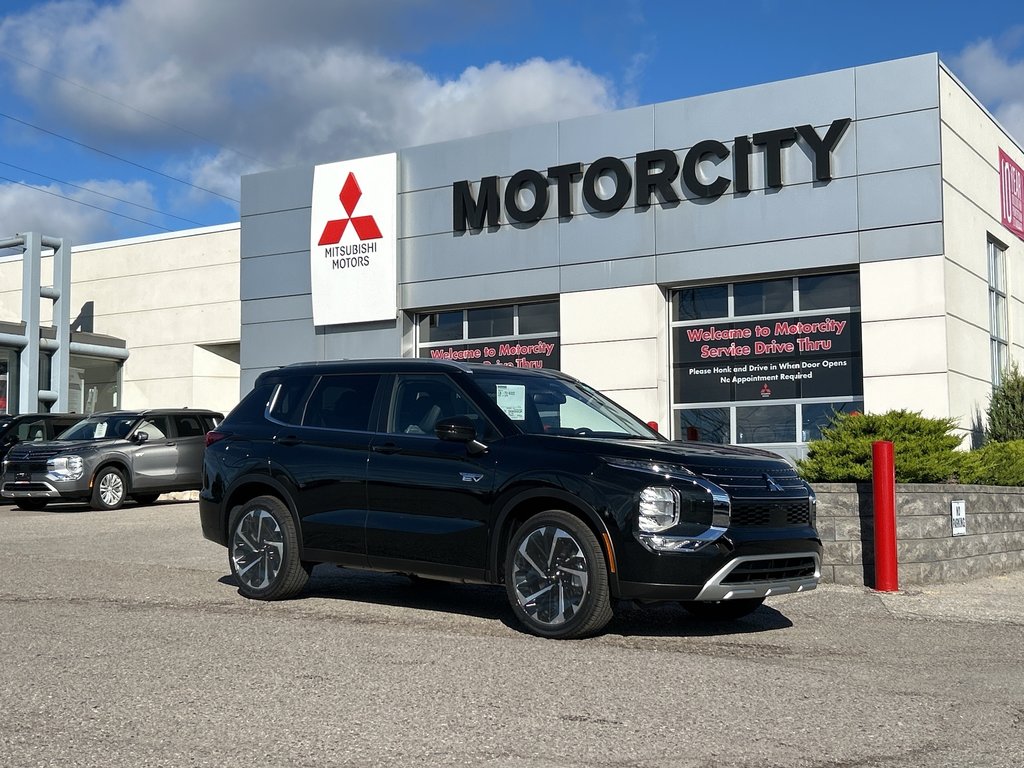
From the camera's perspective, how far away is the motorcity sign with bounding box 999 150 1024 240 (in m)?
20.2

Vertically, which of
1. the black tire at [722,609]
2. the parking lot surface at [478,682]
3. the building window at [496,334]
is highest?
the building window at [496,334]

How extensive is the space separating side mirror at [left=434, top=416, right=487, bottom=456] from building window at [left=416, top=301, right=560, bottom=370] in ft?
42.2

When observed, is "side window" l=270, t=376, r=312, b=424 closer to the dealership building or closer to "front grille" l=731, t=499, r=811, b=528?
"front grille" l=731, t=499, r=811, b=528

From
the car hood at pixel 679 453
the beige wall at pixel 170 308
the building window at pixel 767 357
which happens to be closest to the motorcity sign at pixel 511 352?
the building window at pixel 767 357

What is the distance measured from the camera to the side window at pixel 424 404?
8.60 metres

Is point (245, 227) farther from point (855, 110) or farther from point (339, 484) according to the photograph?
point (339, 484)

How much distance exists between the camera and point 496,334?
21.9 metres

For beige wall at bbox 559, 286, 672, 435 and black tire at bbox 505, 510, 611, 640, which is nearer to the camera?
black tire at bbox 505, 510, 611, 640

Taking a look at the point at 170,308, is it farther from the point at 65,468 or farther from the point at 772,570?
the point at 772,570

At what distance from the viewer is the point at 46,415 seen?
76.0ft

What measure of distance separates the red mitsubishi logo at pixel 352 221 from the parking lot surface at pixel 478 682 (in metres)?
13.3

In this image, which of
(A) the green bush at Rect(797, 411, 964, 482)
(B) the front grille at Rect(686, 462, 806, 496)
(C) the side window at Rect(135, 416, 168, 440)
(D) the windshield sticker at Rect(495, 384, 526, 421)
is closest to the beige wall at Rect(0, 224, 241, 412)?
(C) the side window at Rect(135, 416, 168, 440)

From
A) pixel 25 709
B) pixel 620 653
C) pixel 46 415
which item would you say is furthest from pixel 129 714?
pixel 46 415

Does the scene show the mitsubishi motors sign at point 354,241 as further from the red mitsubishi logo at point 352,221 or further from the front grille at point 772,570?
the front grille at point 772,570
